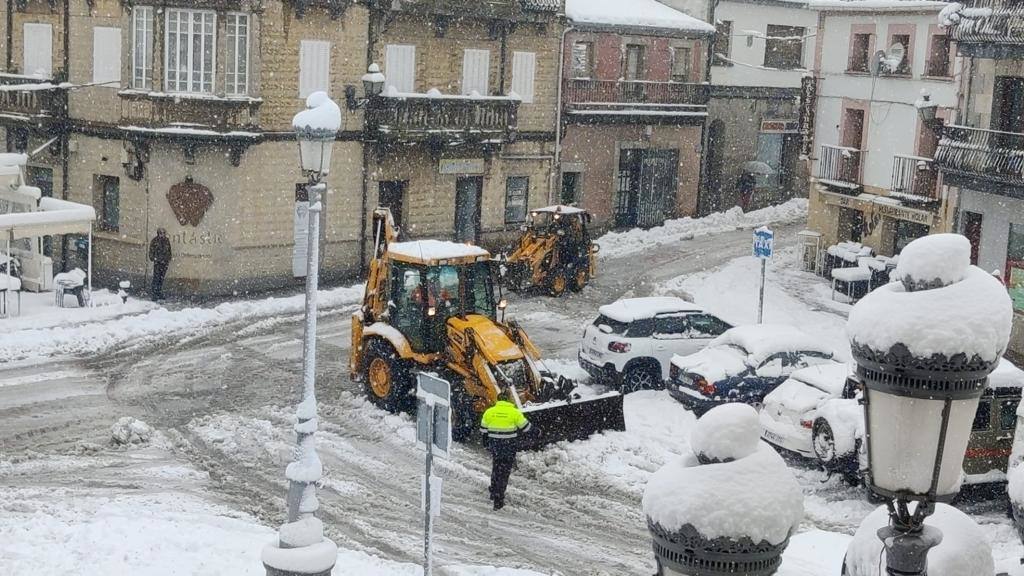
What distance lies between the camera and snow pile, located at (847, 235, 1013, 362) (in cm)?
405

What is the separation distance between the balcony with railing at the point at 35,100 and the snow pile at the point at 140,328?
A: 7.00 metres

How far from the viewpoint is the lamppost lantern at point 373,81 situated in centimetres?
3152

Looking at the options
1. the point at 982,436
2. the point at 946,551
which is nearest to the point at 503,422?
the point at 982,436

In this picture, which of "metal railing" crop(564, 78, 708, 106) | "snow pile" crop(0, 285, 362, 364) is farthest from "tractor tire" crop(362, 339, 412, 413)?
"metal railing" crop(564, 78, 708, 106)

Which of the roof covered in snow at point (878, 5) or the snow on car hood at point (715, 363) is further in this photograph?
the roof covered in snow at point (878, 5)

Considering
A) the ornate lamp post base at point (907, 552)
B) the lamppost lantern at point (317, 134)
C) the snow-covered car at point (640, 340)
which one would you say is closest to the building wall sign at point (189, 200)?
the snow-covered car at point (640, 340)

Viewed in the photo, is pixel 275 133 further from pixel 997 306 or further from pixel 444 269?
pixel 997 306

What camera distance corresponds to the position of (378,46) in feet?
107

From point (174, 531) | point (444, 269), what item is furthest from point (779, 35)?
point (174, 531)

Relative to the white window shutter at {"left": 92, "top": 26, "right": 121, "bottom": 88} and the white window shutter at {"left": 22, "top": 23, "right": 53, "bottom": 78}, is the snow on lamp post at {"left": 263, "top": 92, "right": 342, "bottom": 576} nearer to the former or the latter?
the white window shutter at {"left": 92, "top": 26, "right": 121, "bottom": 88}

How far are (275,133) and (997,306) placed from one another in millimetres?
27742

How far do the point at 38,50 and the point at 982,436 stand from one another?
24.9m

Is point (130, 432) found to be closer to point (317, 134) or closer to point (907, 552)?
point (317, 134)

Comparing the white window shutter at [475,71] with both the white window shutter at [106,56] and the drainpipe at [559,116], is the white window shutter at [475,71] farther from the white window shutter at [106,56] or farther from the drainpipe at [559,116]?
the white window shutter at [106,56]
